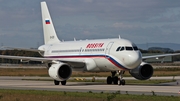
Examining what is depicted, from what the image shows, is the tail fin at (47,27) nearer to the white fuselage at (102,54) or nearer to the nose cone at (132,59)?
the white fuselage at (102,54)

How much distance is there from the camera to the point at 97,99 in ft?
78.1

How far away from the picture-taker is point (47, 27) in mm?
54719

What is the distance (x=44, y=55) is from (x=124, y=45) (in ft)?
48.2

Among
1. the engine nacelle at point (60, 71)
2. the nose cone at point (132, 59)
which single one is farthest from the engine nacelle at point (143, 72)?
the engine nacelle at point (60, 71)

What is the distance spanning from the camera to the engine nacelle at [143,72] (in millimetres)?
42250

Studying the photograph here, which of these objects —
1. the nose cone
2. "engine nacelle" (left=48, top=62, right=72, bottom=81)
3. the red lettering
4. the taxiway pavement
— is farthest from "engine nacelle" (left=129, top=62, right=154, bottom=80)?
"engine nacelle" (left=48, top=62, right=72, bottom=81)

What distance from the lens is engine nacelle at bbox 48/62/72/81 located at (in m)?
41.0

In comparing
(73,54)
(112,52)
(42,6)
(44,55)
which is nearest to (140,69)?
(112,52)

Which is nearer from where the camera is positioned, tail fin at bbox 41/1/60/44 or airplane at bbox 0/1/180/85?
airplane at bbox 0/1/180/85

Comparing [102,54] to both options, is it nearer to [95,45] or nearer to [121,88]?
[95,45]

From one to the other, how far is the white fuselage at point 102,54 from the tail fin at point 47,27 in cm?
Result: 489

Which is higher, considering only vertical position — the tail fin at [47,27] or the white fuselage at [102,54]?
the tail fin at [47,27]

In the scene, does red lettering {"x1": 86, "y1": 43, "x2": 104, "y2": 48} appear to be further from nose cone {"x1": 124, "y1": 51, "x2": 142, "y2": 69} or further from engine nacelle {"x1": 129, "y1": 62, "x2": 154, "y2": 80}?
nose cone {"x1": 124, "y1": 51, "x2": 142, "y2": 69}

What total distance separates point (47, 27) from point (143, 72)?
16296mm
